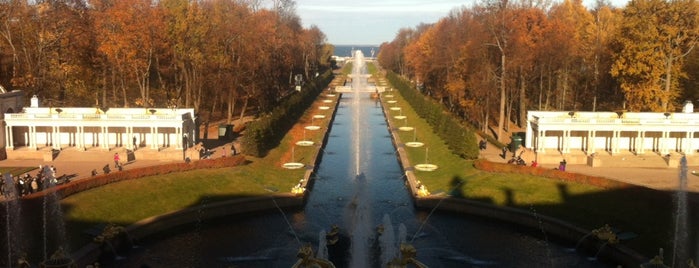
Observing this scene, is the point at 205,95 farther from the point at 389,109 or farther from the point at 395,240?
the point at 395,240

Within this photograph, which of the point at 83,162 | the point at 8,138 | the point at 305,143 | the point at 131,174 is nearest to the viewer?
the point at 131,174

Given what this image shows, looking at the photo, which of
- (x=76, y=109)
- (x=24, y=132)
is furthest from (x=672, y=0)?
(x=24, y=132)

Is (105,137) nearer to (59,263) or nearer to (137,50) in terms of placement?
(137,50)

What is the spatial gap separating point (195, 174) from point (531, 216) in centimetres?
2206

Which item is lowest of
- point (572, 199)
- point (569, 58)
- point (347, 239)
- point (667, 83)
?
point (347, 239)

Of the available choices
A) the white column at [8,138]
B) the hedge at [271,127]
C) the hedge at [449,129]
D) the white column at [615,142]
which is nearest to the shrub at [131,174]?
the hedge at [271,127]

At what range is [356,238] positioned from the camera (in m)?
33.2

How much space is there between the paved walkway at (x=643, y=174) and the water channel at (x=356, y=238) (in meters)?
11.8

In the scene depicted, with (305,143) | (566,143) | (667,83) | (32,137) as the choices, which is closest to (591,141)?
(566,143)

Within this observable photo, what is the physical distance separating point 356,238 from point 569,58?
43.0 meters

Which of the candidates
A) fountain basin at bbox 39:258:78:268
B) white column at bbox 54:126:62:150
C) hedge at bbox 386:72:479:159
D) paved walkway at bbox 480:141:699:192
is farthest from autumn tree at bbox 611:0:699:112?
fountain basin at bbox 39:258:78:268

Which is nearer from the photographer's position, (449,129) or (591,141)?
(591,141)

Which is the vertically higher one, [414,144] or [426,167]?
[414,144]

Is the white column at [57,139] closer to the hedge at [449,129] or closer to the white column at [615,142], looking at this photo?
the hedge at [449,129]
